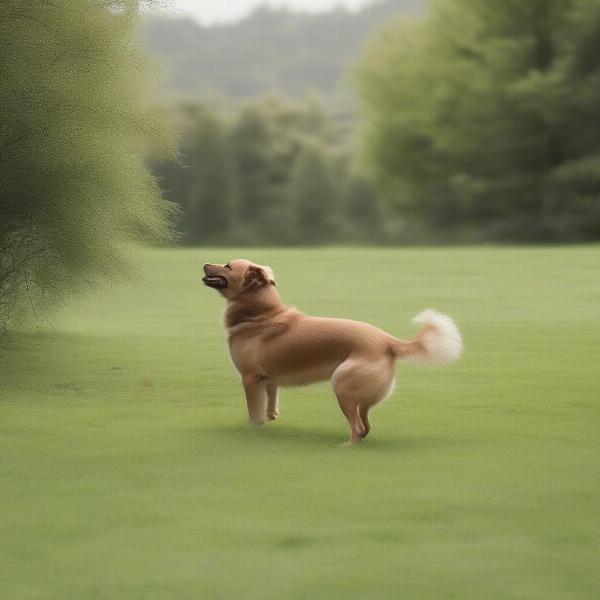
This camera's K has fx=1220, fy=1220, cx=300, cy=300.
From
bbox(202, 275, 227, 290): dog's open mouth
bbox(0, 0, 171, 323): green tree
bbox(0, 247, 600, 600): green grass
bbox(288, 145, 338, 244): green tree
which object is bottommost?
bbox(0, 247, 600, 600): green grass

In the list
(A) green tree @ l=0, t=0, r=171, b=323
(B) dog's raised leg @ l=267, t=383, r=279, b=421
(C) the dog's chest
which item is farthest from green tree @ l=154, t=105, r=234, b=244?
(C) the dog's chest

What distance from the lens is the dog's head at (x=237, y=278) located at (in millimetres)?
8484

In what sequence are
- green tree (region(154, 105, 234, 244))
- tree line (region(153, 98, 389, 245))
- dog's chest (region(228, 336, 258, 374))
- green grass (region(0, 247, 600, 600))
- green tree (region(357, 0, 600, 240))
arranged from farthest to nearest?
tree line (region(153, 98, 389, 245))
green tree (region(154, 105, 234, 244))
green tree (region(357, 0, 600, 240))
dog's chest (region(228, 336, 258, 374))
green grass (region(0, 247, 600, 600))

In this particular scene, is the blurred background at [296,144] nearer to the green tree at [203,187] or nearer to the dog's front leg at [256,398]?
the green tree at [203,187]

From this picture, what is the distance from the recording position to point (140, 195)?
12336 millimetres

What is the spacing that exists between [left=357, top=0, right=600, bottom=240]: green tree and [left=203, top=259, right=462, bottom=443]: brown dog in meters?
41.7

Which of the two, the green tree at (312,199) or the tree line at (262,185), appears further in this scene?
the green tree at (312,199)

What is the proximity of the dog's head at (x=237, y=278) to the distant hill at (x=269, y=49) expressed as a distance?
410 feet

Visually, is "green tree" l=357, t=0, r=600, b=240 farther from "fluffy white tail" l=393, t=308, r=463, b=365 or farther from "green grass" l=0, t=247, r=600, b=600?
"fluffy white tail" l=393, t=308, r=463, b=365

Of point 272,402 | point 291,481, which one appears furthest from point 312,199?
point 291,481

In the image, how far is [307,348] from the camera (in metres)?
8.05

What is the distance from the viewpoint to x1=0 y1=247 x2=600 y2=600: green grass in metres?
5.16

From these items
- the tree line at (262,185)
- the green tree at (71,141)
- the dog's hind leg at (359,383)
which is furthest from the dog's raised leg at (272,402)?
the tree line at (262,185)

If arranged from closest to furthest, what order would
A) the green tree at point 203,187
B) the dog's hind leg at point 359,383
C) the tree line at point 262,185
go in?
the dog's hind leg at point 359,383, the green tree at point 203,187, the tree line at point 262,185
